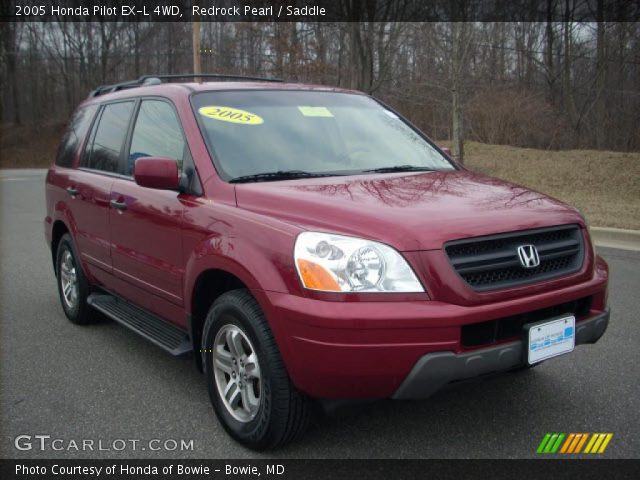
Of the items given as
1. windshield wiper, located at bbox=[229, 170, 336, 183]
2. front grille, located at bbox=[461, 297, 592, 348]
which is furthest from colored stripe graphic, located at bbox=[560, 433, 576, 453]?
windshield wiper, located at bbox=[229, 170, 336, 183]

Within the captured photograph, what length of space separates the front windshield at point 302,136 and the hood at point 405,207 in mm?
236

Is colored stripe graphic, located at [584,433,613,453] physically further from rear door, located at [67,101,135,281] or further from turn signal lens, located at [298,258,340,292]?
rear door, located at [67,101,135,281]

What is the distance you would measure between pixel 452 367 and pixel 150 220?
2.10 metres

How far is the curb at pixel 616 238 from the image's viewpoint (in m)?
8.59

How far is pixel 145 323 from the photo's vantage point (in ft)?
13.4

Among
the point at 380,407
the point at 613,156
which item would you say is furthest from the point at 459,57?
the point at 380,407

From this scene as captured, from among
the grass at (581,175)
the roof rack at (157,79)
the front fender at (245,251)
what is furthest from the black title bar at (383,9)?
the front fender at (245,251)

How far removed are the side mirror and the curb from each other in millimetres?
6938

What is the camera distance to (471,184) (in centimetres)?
350

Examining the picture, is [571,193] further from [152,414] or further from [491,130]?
[152,414]

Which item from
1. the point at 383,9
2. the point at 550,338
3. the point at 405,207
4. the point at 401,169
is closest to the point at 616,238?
the point at 401,169

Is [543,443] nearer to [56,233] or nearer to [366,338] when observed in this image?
[366,338]

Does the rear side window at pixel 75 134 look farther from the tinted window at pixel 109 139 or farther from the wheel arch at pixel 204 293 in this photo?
the wheel arch at pixel 204 293

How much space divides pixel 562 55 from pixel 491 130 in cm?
914
